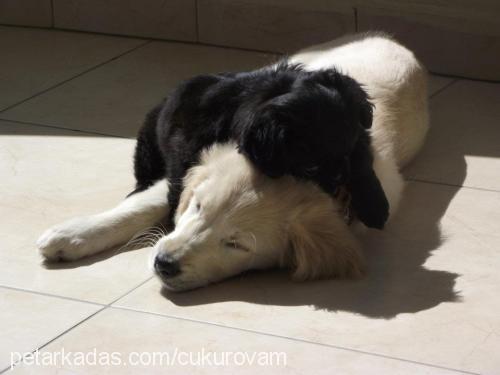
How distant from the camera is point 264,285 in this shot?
135 inches

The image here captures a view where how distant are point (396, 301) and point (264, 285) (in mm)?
447

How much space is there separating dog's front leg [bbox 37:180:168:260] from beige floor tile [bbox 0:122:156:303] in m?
0.05

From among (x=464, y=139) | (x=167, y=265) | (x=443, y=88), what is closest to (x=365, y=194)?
(x=167, y=265)

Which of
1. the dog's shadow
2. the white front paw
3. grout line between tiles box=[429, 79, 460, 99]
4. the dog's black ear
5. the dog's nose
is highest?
the dog's black ear

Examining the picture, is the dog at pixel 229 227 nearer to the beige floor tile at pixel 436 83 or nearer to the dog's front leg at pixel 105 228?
the dog's front leg at pixel 105 228

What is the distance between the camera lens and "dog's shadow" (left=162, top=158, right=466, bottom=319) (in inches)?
130

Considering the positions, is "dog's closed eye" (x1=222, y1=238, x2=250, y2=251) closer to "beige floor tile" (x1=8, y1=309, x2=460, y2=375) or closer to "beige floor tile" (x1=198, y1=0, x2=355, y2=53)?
"beige floor tile" (x1=8, y1=309, x2=460, y2=375)

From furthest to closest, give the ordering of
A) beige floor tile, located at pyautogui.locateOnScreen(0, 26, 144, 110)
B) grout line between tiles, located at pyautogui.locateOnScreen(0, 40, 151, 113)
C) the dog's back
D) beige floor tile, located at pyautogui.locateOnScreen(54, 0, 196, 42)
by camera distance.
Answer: beige floor tile, located at pyautogui.locateOnScreen(54, 0, 196, 42), beige floor tile, located at pyautogui.locateOnScreen(0, 26, 144, 110), grout line between tiles, located at pyautogui.locateOnScreen(0, 40, 151, 113), the dog's back

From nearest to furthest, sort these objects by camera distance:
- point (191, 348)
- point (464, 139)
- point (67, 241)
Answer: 1. point (191, 348)
2. point (67, 241)
3. point (464, 139)

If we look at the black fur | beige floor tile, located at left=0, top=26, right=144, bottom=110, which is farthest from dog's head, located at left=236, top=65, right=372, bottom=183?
beige floor tile, located at left=0, top=26, right=144, bottom=110

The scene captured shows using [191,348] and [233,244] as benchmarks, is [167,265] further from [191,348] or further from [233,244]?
[191,348]

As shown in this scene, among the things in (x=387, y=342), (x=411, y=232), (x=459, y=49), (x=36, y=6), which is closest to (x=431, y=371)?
(x=387, y=342)

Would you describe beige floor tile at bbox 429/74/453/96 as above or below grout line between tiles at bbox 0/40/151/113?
below

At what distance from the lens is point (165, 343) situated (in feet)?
10.0
